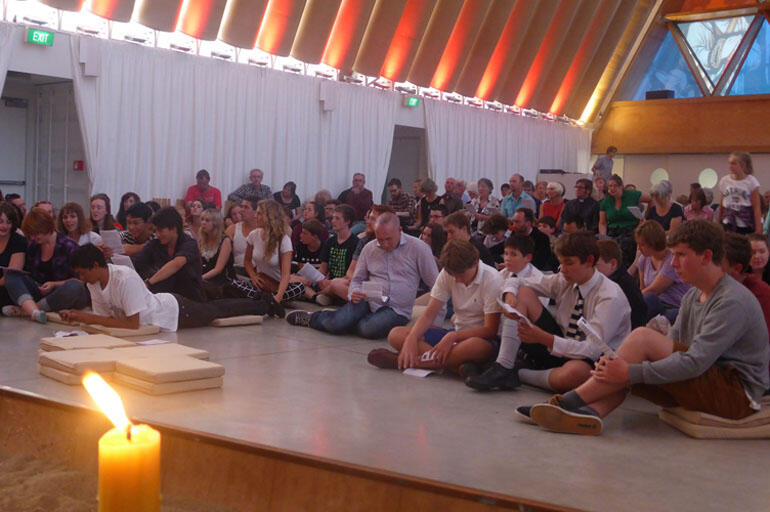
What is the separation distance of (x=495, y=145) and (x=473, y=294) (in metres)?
14.6

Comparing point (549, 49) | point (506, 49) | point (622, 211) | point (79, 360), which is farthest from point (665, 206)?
point (549, 49)

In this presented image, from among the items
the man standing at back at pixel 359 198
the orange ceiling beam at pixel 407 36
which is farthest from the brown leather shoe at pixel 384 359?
the orange ceiling beam at pixel 407 36

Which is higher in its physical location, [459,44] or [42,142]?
[459,44]

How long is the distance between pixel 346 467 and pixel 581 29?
1890 centimetres

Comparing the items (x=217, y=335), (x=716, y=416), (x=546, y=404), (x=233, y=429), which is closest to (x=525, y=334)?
(x=546, y=404)

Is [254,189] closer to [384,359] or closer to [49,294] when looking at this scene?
[49,294]

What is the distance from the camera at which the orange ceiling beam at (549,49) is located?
765 inches

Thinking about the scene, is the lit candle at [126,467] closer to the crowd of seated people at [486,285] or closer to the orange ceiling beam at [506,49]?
the crowd of seated people at [486,285]

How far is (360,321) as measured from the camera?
23.1 feet

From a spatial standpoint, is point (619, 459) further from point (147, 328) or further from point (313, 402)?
point (147, 328)

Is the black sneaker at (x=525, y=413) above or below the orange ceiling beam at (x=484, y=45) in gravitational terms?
below

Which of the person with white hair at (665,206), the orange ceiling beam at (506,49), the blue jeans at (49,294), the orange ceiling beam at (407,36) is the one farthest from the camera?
the orange ceiling beam at (506,49)

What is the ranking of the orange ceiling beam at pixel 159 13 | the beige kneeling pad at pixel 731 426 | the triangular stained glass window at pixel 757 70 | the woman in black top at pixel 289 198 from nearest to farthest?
the beige kneeling pad at pixel 731 426 → the orange ceiling beam at pixel 159 13 → the woman in black top at pixel 289 198 → the triangular stained glass window at pixel 757 70

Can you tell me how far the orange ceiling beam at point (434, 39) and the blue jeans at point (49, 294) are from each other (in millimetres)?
11055
